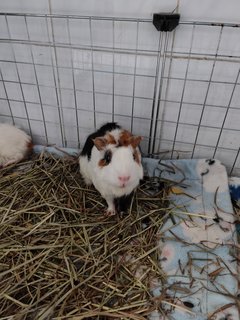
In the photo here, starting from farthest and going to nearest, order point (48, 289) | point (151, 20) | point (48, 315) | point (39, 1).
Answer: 1. point (39, 1)
2. point (151, 20)
3. point (48, 289)
4. point (48, 315)

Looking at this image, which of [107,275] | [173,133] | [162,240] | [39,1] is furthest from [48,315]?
[39,1]

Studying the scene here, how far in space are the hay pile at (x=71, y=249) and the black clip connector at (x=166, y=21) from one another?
1056mm

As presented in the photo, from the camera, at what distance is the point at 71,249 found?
175 centimetres

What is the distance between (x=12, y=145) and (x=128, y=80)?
1.03 m

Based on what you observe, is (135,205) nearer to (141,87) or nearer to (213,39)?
(141,87)

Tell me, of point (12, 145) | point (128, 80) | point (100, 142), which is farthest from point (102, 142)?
point (12, 145)

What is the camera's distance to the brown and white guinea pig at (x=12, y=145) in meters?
2.28

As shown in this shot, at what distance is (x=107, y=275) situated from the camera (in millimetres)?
1629

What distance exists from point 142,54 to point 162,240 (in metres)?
1.19

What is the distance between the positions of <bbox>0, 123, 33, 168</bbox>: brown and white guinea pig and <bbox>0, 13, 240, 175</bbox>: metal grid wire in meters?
0.19

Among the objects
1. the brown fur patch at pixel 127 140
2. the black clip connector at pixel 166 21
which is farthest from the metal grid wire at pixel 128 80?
the brown fur patch at pixel 127 140

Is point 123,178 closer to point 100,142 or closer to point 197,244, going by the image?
point 100,142

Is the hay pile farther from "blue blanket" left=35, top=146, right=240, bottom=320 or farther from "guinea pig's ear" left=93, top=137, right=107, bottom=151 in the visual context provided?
"guinea pig's ear" left=93, top=137, right=107, bottom=151

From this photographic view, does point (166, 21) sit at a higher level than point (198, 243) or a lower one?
higher
